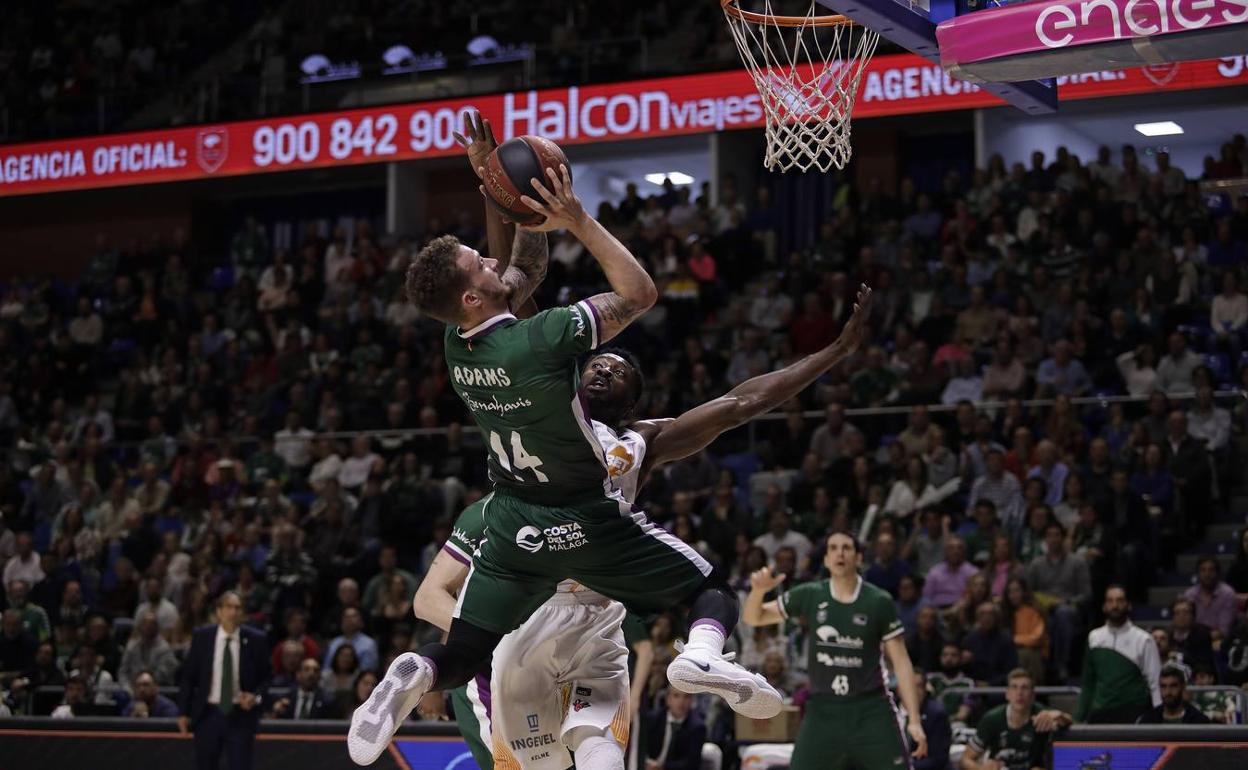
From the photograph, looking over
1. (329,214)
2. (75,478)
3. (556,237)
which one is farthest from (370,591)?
(329,214)

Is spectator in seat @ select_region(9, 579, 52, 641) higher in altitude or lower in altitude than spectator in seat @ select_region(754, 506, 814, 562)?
lower

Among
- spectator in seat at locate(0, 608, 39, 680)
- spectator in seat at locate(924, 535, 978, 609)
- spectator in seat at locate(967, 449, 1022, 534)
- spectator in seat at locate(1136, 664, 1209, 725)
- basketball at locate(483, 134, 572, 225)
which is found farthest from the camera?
spectator in seat at locate(0, 608, 39, 680)

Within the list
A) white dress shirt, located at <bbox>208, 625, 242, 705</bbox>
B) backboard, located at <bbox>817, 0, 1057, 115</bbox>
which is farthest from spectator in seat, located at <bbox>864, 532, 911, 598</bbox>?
backboard, located at <bbox>817, 0, 1057, 115</bbox>

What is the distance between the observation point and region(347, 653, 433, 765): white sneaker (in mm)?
5633

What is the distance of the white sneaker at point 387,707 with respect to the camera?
5633 millimetres

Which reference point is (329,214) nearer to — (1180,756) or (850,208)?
(850,208)

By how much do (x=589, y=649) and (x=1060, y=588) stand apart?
7.97 m

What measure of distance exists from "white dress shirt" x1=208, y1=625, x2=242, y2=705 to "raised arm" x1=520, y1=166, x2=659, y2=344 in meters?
7.83

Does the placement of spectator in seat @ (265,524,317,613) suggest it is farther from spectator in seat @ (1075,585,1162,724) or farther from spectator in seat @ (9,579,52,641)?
spectator in seat @ (1075,585,1162,724)

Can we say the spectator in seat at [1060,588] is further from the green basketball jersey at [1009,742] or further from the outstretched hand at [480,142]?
the outstretched hand at [480,142]

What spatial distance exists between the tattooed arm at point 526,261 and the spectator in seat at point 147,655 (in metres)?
10.6

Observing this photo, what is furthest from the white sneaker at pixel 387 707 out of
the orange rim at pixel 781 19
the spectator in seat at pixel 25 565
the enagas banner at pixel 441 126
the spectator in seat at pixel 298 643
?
the spectator in seat at pixel 25 565

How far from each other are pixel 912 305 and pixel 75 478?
10218mm

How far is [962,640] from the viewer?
516 inches
